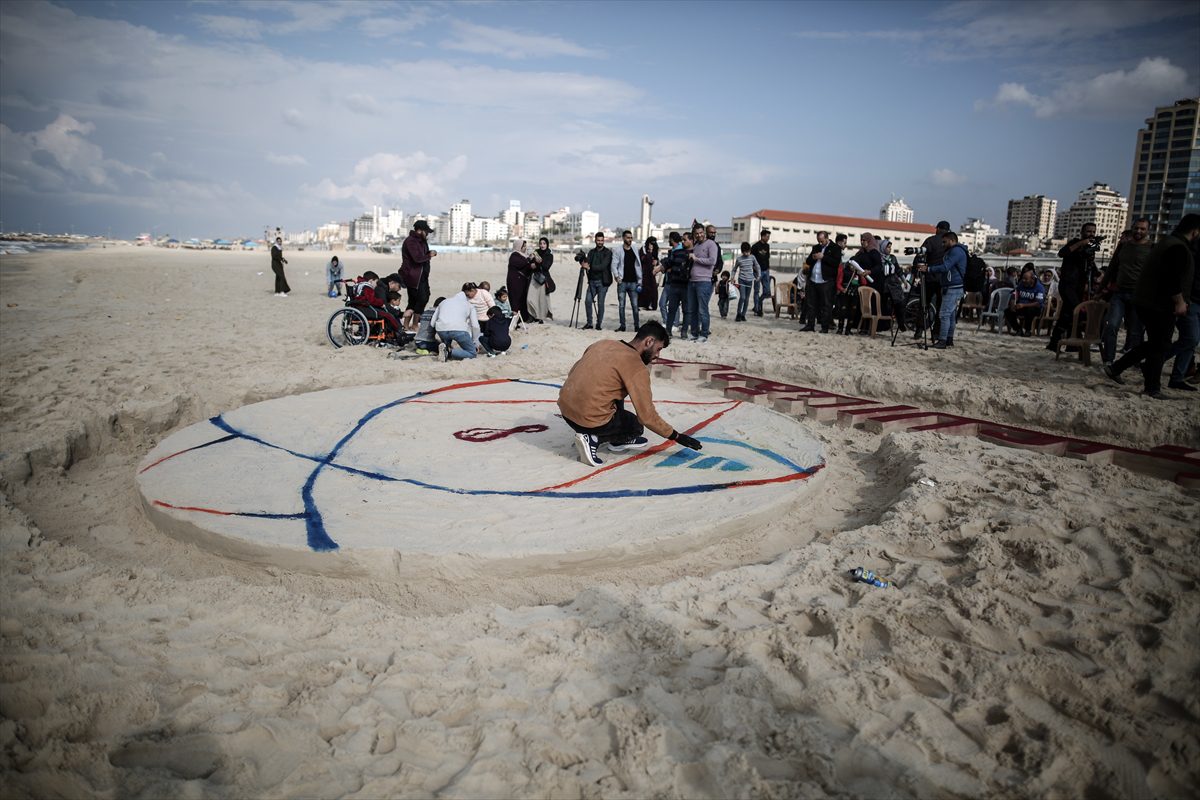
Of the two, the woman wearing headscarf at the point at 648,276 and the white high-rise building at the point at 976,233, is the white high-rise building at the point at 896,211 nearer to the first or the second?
the white high-rise building at the point at 976,233

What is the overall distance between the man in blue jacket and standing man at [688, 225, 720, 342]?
A: 11.7 feet

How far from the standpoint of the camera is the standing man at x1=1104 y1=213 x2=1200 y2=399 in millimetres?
6551

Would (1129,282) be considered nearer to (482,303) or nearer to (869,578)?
(869,578)

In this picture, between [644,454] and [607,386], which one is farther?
[644,454]

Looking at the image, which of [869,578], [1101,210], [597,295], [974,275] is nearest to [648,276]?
[597,295]

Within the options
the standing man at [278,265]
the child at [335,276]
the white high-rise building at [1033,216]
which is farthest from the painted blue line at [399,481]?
the white high-rise building at [1033,216]

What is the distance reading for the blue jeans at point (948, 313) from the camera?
10.2 meters

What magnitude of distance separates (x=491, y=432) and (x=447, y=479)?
1233 mm

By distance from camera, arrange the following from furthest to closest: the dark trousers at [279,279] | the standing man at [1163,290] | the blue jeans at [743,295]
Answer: the dark trousers at [279,279] < the blue jeans at [743,295] < the standing man at [1163,290]

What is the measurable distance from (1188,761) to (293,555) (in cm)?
423

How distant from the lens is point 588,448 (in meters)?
5.27

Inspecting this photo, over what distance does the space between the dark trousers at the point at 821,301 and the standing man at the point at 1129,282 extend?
4.75 m

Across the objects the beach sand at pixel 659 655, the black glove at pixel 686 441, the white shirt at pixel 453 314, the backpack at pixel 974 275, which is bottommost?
the beach sand at pixel 659 655

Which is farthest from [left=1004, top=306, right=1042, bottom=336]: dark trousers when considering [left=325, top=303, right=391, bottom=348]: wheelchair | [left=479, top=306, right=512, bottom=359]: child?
[left=325, top=303, right=391, bottom=348]: wheelchair
